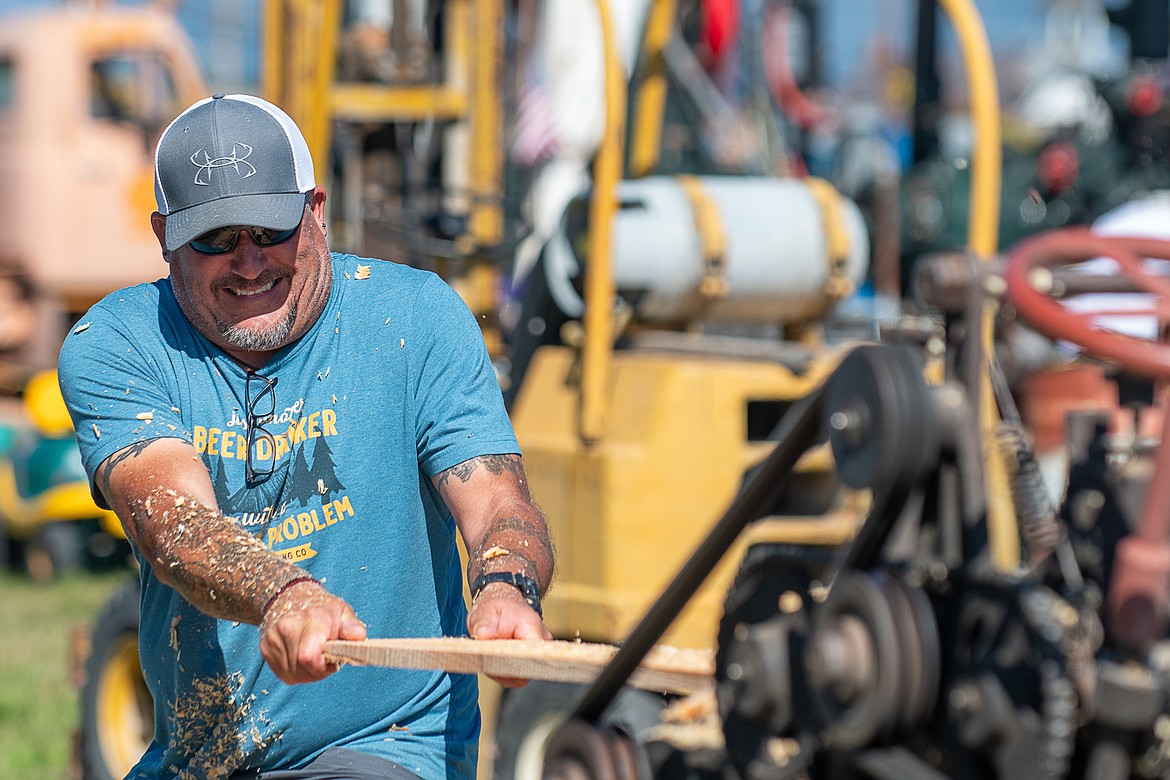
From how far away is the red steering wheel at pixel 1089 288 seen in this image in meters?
2.29

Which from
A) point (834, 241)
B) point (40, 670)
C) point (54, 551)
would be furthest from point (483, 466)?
point (54, 551)

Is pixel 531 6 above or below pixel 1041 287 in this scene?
above

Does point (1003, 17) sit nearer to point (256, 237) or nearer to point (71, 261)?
point (71, 261)

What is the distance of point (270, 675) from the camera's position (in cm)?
250

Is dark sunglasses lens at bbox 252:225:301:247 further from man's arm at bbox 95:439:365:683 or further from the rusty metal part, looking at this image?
the rusty metal part

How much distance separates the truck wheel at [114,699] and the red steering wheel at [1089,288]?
357 cm

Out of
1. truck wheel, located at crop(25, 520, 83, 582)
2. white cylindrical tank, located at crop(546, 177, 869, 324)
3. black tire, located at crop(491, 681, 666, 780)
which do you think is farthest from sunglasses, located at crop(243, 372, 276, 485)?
truck wheel, located at crop(25, 520, 83, 582)

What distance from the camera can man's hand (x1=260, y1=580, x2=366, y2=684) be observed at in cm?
218

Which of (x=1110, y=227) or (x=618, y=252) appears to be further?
(x=1110, y=227)

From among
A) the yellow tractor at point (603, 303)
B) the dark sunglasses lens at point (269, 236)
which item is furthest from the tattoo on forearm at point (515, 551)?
the yellow tractor at point (603, 303)

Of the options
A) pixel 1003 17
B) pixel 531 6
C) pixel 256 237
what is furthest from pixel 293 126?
pixel 1003 17

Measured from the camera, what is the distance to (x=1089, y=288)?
275cm

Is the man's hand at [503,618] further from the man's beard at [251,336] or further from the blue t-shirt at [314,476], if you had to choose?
the man's beard at [251,336]

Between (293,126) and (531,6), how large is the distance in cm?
1201
